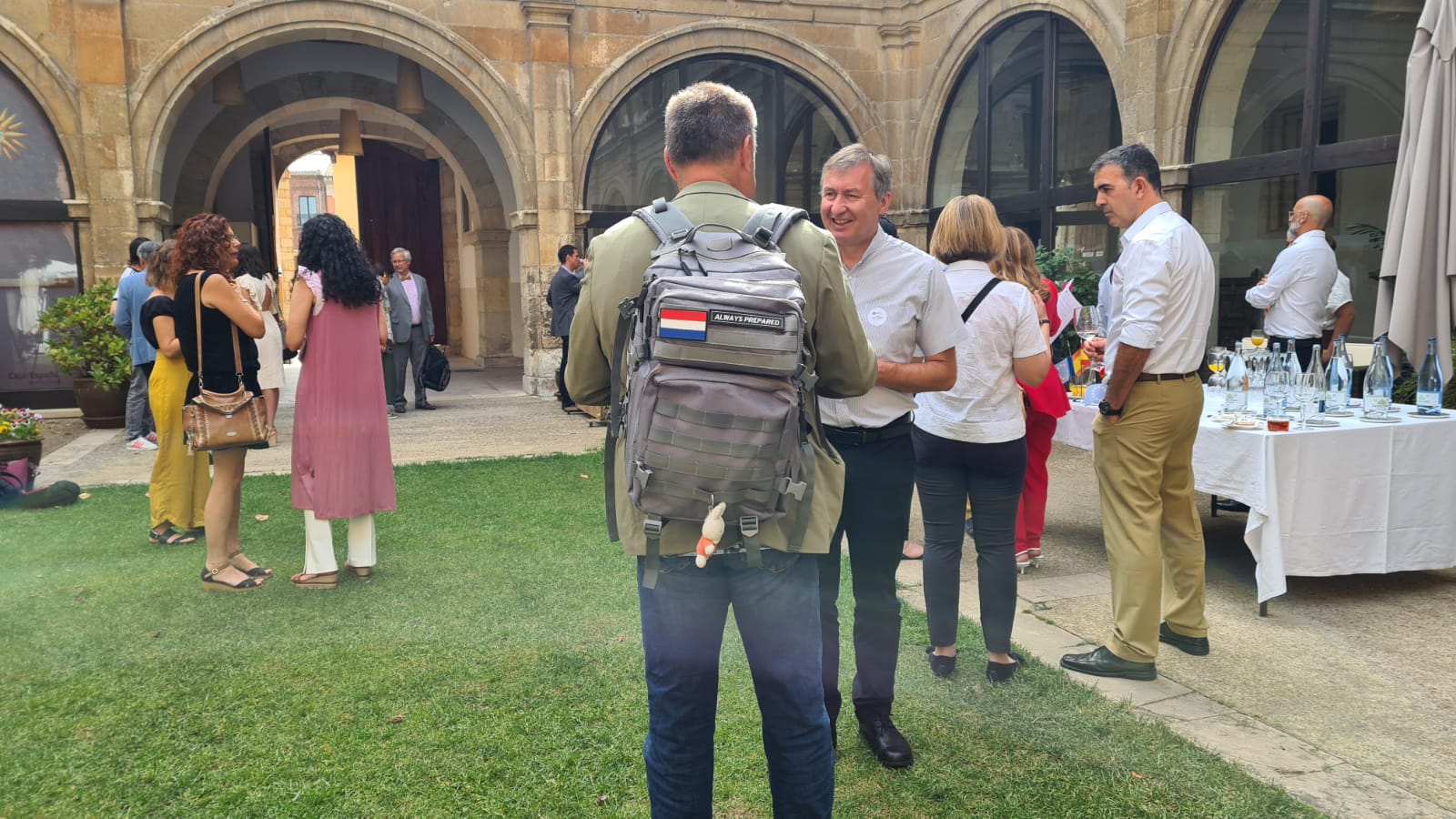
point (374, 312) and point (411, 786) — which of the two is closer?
point (411, 786)

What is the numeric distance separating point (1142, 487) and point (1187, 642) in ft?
2.44

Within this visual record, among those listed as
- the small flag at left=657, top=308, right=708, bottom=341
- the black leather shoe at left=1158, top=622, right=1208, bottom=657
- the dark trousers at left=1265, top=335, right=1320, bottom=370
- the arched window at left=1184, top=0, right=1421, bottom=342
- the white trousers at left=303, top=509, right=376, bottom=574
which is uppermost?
the arched window at left=1184, top=0, right=1421, bottom=342

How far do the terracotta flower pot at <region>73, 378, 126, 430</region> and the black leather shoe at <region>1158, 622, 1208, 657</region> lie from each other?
10085 mm

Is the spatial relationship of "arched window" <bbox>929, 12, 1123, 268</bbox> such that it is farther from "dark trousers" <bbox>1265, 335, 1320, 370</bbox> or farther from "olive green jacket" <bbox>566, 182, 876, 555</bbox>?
"olive green jacket" <bbox>566, 182, 876, 555</bbox>

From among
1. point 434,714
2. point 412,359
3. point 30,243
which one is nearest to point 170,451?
point 434,714

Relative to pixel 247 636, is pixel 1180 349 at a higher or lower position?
higher

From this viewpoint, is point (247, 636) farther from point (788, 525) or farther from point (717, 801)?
point (788, 525)

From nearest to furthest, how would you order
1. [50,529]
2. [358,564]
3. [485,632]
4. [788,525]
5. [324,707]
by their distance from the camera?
[788,525]
[324,707]
[485,632]
[358,564]
[50,529]

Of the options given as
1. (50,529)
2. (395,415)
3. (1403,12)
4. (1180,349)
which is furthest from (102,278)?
(1403,12)

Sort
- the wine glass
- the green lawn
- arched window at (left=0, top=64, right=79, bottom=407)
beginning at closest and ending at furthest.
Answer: the green lawn, the wine glass, arched window at (left=0, top=64, right=79, bottom=407)

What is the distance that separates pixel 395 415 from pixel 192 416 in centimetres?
690

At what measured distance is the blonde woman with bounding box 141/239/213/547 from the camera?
224 inches

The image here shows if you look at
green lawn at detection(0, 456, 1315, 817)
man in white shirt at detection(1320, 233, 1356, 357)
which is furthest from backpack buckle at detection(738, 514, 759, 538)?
man in white shirt at detection(1320, 233, 1356, 357)

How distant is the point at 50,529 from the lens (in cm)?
626
